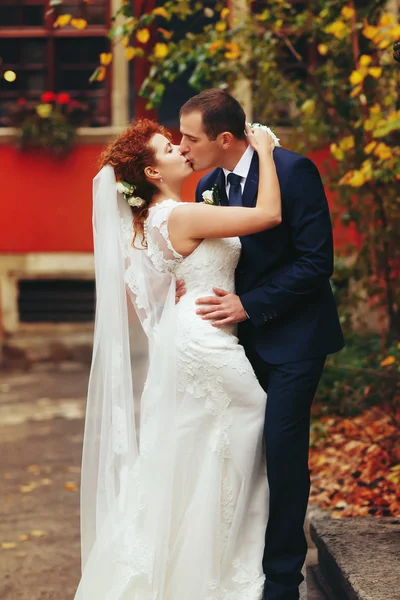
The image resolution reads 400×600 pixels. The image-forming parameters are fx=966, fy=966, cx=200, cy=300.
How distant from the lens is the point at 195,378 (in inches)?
145

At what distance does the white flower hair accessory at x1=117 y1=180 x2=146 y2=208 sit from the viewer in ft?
12.3

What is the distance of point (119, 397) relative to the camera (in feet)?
12.7

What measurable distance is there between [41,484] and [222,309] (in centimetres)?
293

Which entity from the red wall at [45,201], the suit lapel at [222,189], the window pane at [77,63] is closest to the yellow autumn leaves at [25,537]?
the suit lapel at [222,189]

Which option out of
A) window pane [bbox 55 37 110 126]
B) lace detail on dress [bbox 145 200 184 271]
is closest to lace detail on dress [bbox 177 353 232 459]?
lace detail on dress [bbox 145 200 184 271]

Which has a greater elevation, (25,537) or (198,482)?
(198,482)

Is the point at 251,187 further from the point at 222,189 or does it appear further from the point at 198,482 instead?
the point at 198,482

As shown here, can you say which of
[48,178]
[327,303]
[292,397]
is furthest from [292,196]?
[48,178]

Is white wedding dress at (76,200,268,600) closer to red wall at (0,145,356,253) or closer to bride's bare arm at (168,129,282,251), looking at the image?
bride's bare arm at (168,129,282,251)

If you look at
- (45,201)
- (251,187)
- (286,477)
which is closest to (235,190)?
(251,187)

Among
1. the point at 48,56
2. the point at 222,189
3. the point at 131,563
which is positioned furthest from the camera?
the point at 48,56

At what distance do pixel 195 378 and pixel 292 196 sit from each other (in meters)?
0.78

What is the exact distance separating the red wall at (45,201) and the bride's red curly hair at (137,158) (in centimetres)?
696

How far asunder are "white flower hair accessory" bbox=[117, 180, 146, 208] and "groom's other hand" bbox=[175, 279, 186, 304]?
13.5 inches
